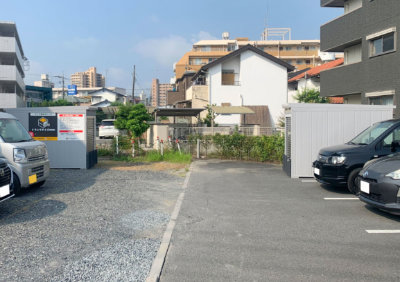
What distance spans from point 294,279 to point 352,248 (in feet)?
4.30

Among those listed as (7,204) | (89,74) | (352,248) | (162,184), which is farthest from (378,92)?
(89,74)

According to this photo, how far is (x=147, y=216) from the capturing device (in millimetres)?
A: 5969

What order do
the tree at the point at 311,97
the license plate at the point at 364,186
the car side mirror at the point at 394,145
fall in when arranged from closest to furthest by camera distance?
the license plate at the point at 364,186, the car side mirror at the point at 394,145, the tree at the point at 311,97

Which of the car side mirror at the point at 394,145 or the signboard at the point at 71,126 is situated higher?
the signboard at the point at 71,126

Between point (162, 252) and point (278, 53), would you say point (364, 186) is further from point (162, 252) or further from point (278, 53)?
point (278, 53)

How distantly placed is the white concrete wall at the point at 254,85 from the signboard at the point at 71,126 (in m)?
15.6

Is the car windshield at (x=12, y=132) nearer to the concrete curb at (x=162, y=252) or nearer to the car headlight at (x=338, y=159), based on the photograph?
the concrete curb at (x=162, y=252)

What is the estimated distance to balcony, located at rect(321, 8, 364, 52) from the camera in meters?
15.4

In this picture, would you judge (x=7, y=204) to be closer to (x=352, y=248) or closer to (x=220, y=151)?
(x=352, y=248)

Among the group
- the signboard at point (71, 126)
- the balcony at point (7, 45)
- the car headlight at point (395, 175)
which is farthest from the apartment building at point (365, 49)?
the balcony at point (7, 45)

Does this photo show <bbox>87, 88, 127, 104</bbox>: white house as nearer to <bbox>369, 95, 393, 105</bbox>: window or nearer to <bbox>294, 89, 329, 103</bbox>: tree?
<bbox>294, 89, 329, 103</bbox>: tree

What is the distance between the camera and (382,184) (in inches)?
221

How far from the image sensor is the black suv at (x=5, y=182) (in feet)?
18.2

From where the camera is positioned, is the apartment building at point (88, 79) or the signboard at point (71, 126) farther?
→ the apartment building at point (88, 79)
